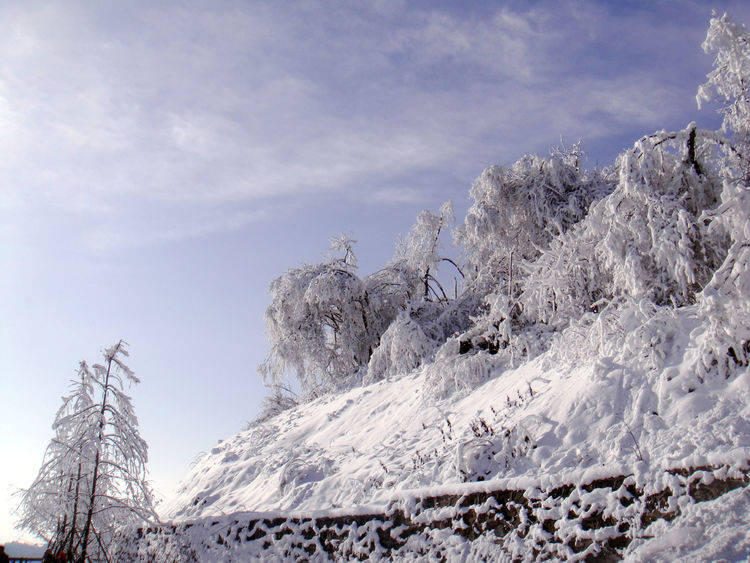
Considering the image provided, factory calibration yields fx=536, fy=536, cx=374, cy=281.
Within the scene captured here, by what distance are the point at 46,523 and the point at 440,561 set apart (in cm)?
803

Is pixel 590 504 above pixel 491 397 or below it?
below

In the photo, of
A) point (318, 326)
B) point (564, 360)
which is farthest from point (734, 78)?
point (318, 326)

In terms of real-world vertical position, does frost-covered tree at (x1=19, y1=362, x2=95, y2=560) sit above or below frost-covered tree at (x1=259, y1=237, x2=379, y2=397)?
below

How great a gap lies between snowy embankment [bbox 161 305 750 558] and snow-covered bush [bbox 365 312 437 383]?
1.19 m

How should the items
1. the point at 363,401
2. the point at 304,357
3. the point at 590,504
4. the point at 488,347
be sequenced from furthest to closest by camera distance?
the point at 304,357
the point at 363,401
the point at 488,347
the point at 590,504

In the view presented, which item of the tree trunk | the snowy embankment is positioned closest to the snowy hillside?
the snowy embankment

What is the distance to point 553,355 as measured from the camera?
29.1ft

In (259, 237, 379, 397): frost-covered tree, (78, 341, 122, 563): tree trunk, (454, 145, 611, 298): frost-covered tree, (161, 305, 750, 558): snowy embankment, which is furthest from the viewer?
(259, 237, 379, 397): frost-covered tree

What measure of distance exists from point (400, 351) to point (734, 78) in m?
8.56

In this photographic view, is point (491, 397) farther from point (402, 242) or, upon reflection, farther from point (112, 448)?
point (402, 242)

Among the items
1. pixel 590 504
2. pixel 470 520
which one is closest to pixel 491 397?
pixel 470 520

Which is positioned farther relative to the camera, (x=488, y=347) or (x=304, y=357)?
(x=304, y=357)

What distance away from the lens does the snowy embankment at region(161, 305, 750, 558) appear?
198 inches

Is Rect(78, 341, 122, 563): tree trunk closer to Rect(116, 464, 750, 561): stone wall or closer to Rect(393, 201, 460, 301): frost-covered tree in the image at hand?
Rect(116, 464, 750, 561): stone wall
